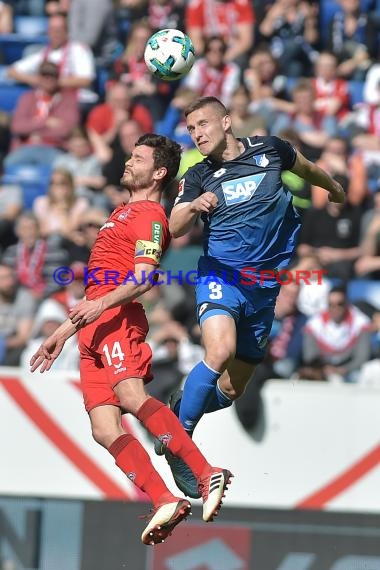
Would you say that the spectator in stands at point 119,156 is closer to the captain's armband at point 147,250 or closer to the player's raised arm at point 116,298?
the captain's armband at point 147,250

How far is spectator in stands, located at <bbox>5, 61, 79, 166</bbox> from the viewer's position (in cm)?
1478

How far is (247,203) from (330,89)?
284 inches

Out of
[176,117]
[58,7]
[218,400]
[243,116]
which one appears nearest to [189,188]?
[218,400]

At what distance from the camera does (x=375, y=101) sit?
1459 centimetres

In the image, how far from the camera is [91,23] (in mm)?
15883

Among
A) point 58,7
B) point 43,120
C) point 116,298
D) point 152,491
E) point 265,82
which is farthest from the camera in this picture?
point 58,7

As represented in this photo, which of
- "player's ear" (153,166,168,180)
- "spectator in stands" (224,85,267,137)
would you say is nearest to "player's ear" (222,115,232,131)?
"player's ear" (153,166,168,180)

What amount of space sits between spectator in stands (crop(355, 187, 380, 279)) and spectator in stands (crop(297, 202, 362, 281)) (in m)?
0.06

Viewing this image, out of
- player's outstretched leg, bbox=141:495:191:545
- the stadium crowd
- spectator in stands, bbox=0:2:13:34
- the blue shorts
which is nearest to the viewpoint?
player's outstretched leg, bbox=141:495:191:545

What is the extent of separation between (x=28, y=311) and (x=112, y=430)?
14.9ft

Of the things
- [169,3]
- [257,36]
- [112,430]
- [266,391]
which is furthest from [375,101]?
[112,430]

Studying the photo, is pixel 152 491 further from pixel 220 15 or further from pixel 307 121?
pixel 220 15

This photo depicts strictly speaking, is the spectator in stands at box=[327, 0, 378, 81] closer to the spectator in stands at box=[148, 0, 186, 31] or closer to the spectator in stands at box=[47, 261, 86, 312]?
the spectator in stands at box=[148, 0, 186, 31]

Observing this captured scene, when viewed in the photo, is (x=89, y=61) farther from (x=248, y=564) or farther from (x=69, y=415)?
(x=248, y=564)
